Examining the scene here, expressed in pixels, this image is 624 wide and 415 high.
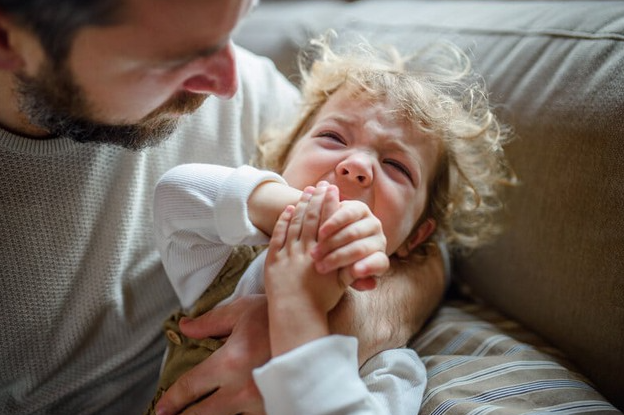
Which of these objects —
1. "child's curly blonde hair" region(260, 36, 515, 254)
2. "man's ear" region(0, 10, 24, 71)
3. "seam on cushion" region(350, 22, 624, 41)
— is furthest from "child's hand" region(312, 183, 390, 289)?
"seam on cushion" region(350, 22, 624, 41)

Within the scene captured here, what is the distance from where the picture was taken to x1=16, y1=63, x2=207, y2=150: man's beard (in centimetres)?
81

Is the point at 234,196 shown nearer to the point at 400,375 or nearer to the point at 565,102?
the point at 400,375

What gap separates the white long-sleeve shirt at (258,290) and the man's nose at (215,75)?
5.7 inches

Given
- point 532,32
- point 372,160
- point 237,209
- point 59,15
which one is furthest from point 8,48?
point 532,32

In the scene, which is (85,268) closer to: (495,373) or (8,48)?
(8,48)

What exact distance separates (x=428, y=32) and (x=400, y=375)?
2.81ft

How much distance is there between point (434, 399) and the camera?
943 mm

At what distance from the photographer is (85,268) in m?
1.04

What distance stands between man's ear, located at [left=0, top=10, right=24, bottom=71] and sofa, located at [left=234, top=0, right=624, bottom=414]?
0.82m

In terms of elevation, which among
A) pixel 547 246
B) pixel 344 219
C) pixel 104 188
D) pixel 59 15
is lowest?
pixel 104 188

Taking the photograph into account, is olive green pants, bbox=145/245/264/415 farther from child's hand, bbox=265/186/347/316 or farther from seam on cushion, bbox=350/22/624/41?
seam on cushion, bbox=350/22/624/41

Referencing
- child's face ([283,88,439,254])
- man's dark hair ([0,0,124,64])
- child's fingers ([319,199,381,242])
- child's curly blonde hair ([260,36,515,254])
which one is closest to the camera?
man's dark hair ([0,0,124,64])

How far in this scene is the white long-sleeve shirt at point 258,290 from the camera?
754 millimetres

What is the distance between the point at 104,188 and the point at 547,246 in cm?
86
